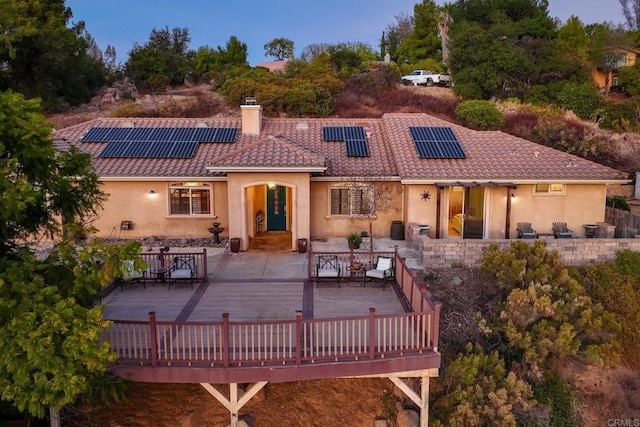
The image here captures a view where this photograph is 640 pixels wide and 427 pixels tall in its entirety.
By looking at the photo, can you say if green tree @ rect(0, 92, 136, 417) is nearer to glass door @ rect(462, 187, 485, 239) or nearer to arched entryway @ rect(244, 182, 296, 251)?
arched entryway @ rect(244, 182, 296, 251)

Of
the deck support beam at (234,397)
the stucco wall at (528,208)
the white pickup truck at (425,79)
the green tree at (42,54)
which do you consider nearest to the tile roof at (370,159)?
the stucco wall at (528,208)

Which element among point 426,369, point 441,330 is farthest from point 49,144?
point 441,330

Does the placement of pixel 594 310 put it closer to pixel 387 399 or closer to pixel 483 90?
pixel 387 399

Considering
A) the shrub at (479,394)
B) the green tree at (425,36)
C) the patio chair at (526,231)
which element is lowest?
the shrub at (479,394)

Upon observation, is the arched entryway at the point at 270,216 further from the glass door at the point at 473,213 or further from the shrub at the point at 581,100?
the shrub at the point at 581,100

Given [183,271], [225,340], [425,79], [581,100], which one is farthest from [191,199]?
[581,100]

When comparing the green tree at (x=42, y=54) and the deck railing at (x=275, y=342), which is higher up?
the green tree at (x=42, y=54)

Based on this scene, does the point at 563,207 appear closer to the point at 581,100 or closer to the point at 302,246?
the point at 302,246
